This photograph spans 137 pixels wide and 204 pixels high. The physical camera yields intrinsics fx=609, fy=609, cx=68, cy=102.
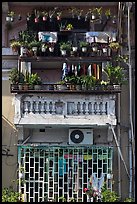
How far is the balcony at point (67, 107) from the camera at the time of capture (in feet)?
58.9

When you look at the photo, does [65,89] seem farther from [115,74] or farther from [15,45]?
[15,45]

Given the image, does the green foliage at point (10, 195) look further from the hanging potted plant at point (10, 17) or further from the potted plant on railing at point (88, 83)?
the hanging potted plant at point (10, 17)

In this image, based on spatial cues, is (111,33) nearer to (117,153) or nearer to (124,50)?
(124,50)

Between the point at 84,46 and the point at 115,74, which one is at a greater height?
the point at 84,46

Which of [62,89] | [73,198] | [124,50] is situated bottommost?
[73,198]

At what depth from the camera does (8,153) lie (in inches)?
731

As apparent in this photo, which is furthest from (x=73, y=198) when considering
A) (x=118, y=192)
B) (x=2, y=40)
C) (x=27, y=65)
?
(x=2, y=40)

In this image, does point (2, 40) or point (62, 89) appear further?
point (2, 40)

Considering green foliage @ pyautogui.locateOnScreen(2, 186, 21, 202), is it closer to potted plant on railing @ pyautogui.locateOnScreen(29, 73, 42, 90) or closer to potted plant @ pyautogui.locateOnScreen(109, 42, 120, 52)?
potted plant on railing @ pyautogui.locateOnScreen(29, 73, 42, 90)

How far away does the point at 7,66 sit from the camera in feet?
62.8

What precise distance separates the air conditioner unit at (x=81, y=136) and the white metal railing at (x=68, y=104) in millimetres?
639

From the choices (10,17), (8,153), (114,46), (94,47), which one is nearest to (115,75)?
(114,46)

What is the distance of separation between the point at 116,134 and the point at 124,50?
8.84 feet

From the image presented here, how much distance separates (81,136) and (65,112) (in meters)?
0.97
